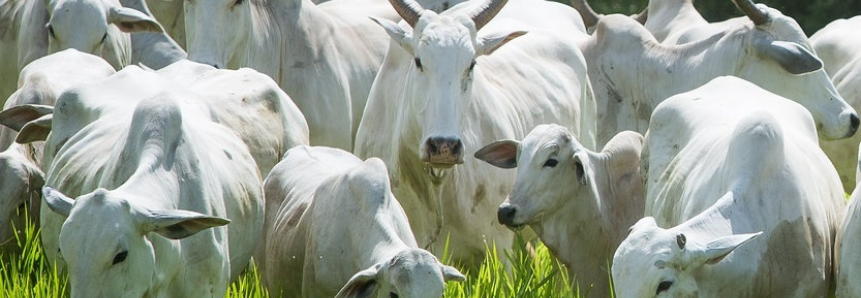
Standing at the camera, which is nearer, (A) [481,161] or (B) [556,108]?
(A) [481,161]

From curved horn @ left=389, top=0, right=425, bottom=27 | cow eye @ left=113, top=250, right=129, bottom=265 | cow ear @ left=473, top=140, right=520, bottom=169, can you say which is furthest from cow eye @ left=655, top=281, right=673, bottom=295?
curved horn @ left=389, top=0, right=425, bottom=27

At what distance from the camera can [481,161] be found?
9.45m

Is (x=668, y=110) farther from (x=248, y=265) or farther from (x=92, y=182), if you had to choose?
(x=92, y=182)

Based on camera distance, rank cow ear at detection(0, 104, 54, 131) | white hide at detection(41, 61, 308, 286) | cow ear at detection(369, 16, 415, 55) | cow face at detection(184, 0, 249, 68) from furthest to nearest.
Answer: cow face at detection(184, 0, 249, 68), cow ear at detection(369, 16, 415, 55), cow ear at detection(0, 104, 54, 131), white hide at detection(41, 61, 308, 286)

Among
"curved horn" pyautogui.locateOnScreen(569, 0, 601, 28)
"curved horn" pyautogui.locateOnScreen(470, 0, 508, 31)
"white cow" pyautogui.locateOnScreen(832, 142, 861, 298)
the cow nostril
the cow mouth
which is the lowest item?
"curved horn" pyautogui.locateOnScreen(569, 0, 601, 28)

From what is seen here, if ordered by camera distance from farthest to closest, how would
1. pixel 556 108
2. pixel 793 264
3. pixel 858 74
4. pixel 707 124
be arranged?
1. pixel 858 74
2. pixel 556 108
3. pixel 707 124
4. pixel 793 264

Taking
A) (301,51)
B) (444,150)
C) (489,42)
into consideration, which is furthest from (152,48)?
(444,150)

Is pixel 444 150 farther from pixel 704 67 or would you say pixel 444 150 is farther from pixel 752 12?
pixel 704 67

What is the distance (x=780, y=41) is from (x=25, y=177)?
4635 mm

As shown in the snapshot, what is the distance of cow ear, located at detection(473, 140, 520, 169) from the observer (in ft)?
29.5

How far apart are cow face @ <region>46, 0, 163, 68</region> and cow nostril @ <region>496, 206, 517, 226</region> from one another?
3.30m

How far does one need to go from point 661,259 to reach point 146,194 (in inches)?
75.0

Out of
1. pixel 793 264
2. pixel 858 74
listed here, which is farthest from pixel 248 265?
pixel 858 74

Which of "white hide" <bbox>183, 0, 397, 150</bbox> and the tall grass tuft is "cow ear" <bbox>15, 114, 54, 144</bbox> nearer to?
the tall grass tuft
